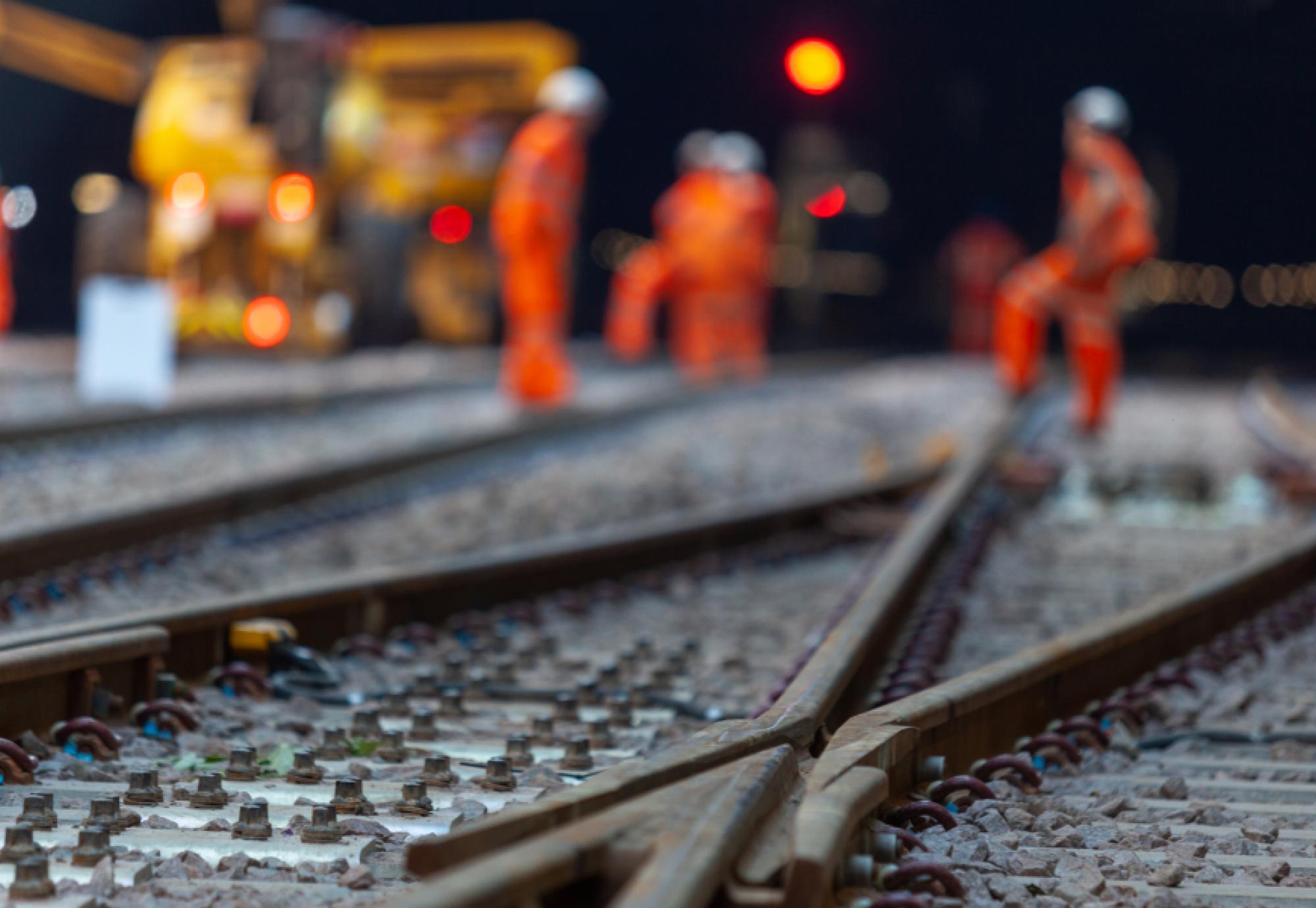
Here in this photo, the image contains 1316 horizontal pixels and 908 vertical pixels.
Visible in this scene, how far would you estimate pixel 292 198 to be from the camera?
682 inches

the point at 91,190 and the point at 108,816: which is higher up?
the point at 91,190

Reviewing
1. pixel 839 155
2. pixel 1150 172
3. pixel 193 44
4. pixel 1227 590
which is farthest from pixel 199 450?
pixel 1150 172

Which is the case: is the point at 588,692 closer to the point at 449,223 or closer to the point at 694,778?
the point at 694,778

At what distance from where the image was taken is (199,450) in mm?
Result: 8930

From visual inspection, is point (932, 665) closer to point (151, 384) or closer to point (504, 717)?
point (504, 717)

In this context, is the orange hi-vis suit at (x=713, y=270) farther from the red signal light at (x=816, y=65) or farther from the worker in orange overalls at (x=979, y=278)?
the worker in orange overalls at (x=979, y=278)

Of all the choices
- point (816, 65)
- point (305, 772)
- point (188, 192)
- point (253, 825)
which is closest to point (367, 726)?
point (305, 772)

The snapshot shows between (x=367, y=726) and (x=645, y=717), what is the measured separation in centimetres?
62

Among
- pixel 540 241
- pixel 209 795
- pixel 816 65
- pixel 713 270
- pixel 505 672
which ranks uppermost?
pixel 816 65

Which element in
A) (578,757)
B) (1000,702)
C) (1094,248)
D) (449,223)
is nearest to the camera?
(578,757)

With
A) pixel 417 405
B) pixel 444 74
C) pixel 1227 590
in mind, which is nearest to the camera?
pixel 1227 590

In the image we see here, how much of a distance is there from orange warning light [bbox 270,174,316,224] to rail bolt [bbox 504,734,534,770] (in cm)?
1470

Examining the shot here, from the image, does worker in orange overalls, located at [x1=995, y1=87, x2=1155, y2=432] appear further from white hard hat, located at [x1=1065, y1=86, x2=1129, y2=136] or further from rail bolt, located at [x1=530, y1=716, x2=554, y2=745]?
rail bolt, located at [x1=530, y1=716, x2=554, y2=745]

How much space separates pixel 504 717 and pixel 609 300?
28.2 m
